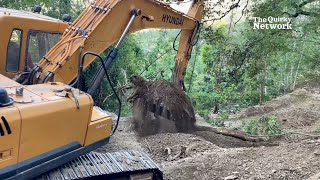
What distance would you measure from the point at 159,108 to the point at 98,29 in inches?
111

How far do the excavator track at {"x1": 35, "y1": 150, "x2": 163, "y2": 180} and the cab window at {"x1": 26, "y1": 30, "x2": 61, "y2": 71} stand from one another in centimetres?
150

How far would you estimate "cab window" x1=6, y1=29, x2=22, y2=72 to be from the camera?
5105 mm

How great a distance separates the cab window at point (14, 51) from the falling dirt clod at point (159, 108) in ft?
11.3

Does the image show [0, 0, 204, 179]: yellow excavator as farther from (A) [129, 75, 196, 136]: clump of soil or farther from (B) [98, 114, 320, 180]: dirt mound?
(A) [129, 75, 196, 136]: clump of soil

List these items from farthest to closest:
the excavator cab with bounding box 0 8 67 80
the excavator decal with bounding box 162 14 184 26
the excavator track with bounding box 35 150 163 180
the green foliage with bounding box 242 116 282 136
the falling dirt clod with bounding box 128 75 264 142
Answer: the green foliage with bounding box 242 116 282 136 → the falling dirt clod with bounding box 128 75 264 142 → the excavator decal with bounding box 162 14 184 26 → the excavator cab with bounding box 0 8 67 80 → the excavator track with bounding box 35 150 163 180

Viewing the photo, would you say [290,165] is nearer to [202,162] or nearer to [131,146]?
[202,162]

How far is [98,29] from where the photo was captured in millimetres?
5855

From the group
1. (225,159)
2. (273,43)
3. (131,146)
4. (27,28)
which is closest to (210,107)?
(273,43)

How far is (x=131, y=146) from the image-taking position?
7559 mm

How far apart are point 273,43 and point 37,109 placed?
885cm

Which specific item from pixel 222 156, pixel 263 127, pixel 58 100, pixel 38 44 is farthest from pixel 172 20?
pixel 58 100

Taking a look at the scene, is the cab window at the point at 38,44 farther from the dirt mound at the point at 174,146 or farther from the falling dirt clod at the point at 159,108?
the falling dirt clod at the point at 159,108

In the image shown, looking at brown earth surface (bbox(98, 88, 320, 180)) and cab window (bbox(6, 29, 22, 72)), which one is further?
brown earth surface (bbox(98, 88, 320, 180))

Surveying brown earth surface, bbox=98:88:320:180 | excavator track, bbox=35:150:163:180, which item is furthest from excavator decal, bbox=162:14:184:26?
excavator track, bbox=35:150:163:180
